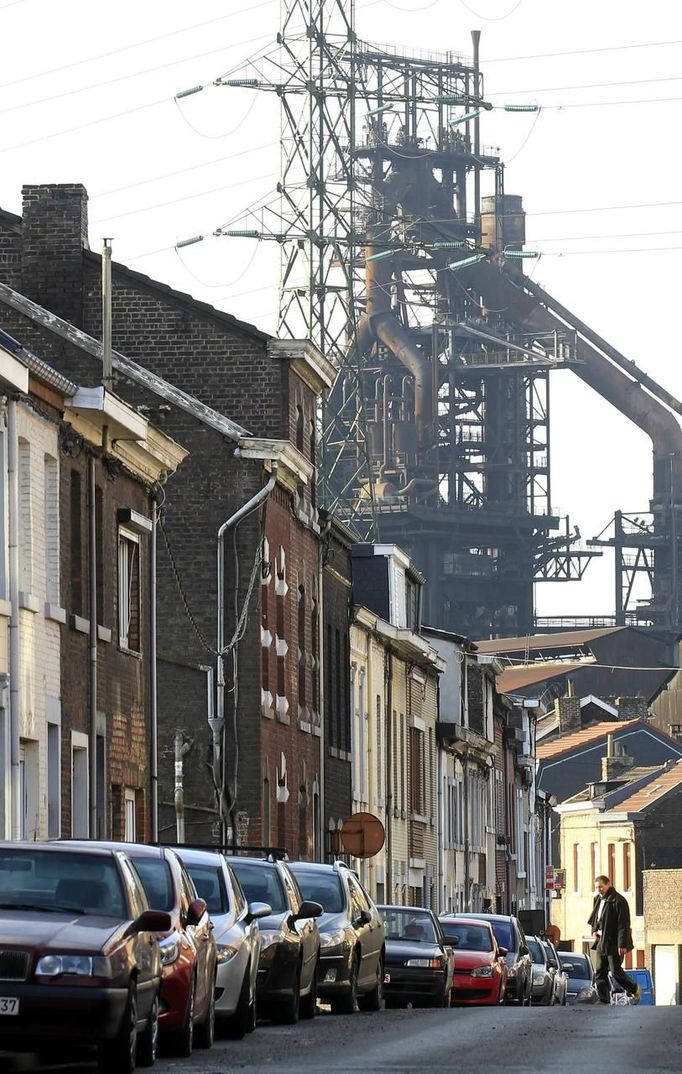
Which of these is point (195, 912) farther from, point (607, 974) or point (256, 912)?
point (607, 974)

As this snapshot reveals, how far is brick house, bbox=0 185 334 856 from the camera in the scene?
36062 millimetres

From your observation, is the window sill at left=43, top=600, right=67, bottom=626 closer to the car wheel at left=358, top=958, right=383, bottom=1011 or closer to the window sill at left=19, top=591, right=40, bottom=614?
the window sill at left=19, top=591, right=40, bottom=614

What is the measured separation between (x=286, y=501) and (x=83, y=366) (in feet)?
16.3

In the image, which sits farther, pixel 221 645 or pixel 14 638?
pixel 221 645

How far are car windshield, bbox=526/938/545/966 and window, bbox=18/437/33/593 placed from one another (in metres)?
17.2

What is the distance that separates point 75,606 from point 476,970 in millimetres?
8545

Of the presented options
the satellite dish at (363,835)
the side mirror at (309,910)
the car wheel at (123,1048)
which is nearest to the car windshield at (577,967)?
the satellite dish at (363,835)

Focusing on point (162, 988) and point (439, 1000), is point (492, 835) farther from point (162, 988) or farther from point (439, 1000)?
point (162, 988)

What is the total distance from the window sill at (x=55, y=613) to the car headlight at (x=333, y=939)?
5473 mm

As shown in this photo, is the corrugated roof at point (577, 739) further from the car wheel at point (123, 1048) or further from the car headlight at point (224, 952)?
the car wheel at point (123, 1048)

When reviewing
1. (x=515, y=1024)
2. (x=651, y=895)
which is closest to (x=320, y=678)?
(x=515, y=1024)

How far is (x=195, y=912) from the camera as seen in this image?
16141 millimetres

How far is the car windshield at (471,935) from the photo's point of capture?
33.8 meters

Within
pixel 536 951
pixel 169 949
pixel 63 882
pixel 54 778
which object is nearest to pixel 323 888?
pixel 54 778
